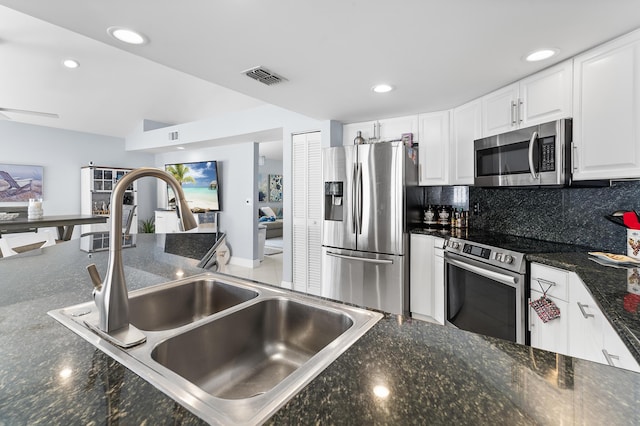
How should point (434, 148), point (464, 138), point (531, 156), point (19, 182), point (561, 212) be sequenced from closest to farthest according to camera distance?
point (531, 156), point (561, 212), point (464, 138), point (434, 148), point (19, 182)

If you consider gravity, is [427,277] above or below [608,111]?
below

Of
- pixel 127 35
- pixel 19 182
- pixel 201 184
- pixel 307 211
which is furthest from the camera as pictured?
pixel 201 184

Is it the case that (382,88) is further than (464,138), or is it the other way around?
(464,138)

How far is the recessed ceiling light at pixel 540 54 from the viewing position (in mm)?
1899

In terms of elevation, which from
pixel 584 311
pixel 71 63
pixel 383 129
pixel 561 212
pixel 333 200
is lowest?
pixel 584 311

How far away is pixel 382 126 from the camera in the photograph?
3.49 metres

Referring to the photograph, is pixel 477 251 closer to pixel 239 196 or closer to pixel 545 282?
pixel 545 282

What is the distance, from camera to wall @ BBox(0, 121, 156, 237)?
550cm

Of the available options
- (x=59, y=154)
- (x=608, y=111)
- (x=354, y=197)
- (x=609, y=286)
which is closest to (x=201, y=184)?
(x=59, y=154)

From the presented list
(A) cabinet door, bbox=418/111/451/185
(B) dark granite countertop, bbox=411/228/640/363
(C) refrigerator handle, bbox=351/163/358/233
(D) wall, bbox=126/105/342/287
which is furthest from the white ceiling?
(B) dark granite countertop, bbox=411/228/640/363

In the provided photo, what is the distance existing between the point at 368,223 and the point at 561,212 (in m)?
1.55

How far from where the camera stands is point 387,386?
559 millimetres

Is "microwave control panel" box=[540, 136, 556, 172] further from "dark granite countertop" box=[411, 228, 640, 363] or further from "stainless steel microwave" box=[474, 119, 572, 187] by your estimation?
"dark granite countertop" box=[411, 228, 640, 363]

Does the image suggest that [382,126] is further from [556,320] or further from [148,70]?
[148,70]
